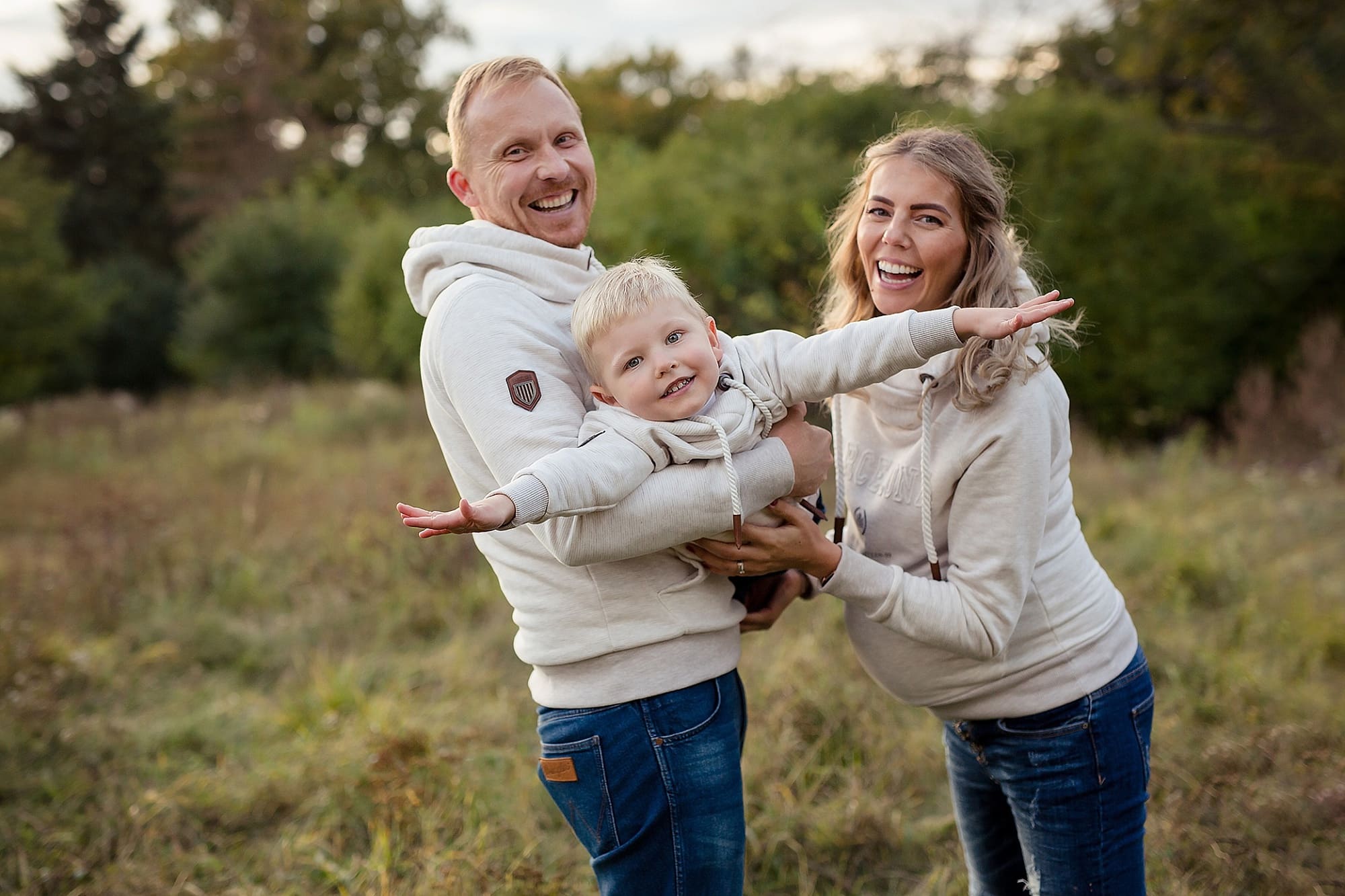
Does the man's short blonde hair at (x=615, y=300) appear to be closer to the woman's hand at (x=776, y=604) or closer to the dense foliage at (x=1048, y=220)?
the woman's hand at (x=776, y=604)

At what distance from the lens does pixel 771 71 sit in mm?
17375

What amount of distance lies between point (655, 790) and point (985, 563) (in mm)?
774

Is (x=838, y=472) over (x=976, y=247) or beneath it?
beneath

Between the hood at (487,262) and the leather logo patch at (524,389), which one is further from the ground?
the hood at (487,262)

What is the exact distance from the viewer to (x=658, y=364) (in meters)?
1.88

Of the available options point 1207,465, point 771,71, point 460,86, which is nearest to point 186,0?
point 771,71

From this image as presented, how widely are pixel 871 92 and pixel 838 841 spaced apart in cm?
1311

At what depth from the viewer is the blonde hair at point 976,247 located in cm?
195

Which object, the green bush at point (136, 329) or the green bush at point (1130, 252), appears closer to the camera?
the green bush at point (1130, 252)

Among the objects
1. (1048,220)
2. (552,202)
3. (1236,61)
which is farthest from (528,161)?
(1236,61)

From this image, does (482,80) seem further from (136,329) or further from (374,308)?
(136,329)

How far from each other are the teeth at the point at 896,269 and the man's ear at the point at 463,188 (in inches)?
34.4

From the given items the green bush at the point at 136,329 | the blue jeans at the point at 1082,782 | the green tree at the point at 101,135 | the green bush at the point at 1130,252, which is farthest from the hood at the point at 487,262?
the green tree at the point at 101,135

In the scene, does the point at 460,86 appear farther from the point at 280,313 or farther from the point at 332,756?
the point at 280,313
